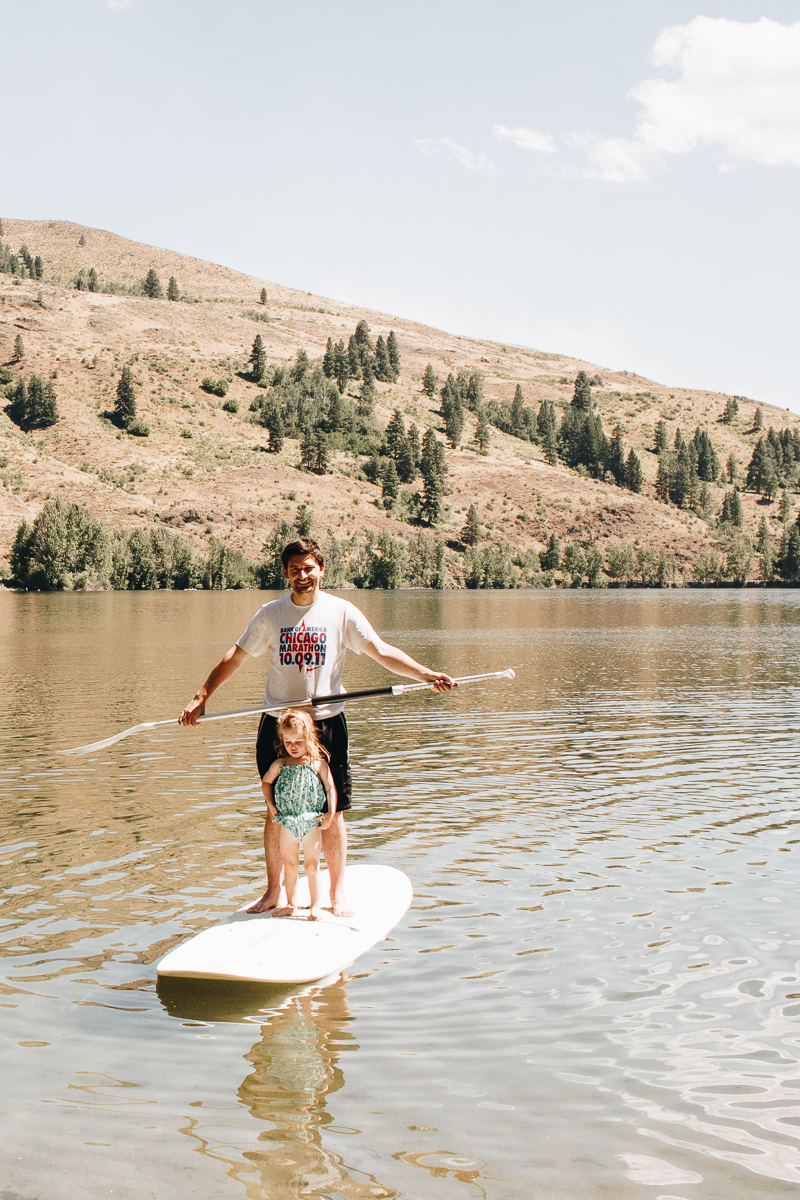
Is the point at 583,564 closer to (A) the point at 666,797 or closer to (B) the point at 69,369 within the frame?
(B) the point at 69,369

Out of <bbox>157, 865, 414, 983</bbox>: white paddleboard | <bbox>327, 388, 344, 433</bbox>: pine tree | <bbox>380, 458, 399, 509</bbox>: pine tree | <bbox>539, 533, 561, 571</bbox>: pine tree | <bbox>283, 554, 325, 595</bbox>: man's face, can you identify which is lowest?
<bbox>157, 865, 414, 983</bbox>: white paddleboard

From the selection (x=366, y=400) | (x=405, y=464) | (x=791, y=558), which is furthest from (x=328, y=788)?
(x=366, y=400)

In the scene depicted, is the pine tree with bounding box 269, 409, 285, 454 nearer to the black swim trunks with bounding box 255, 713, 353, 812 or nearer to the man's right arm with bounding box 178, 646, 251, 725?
the man's right arm with bounding box 178, 646, 251, 725

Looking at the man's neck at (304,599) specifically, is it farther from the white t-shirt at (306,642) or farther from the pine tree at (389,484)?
the pine tree at (389,484)

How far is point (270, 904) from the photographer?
27.7 ft

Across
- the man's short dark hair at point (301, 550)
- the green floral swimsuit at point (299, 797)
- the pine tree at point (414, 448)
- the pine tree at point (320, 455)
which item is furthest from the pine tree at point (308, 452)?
the green floral swimsuit at point (299, 797)

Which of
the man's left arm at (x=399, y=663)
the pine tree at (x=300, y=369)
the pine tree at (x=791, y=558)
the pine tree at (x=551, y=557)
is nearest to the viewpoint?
the man's left arm at (x=399, y=663)

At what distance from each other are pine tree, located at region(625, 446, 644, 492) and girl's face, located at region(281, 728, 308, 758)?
19489cm

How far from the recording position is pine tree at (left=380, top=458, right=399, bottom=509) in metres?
158

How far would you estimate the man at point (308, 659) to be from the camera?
26.7ft

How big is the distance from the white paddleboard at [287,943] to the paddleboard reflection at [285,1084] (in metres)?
0.18

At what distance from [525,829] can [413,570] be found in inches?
4753

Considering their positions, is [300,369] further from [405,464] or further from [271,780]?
[271,780]

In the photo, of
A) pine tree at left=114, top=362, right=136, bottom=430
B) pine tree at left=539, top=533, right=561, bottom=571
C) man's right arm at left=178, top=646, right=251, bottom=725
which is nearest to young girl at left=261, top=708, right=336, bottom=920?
man's right arm at left=178, top=646, right=251, bottom=725
